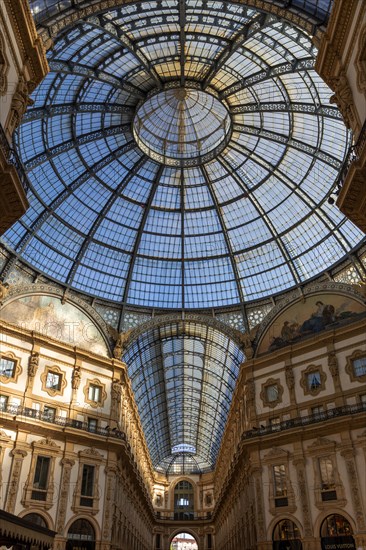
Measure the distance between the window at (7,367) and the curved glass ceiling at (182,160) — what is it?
9321mm

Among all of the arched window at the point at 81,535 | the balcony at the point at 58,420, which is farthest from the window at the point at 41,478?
the arched window at the point at 81,535

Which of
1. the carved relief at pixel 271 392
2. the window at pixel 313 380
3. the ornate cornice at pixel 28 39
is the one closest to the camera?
the ornate cornice at pixel 28 39

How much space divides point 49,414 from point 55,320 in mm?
8256

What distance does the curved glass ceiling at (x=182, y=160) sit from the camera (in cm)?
3347

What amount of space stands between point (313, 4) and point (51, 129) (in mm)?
24565

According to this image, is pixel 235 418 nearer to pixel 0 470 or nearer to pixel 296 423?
pixel 296 423

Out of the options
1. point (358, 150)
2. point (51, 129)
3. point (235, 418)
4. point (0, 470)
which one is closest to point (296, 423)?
point (235, 418)

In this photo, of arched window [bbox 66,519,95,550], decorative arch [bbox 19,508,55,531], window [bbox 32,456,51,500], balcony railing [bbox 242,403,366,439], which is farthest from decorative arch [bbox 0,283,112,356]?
balcony railing [bbox 242,403,366,439]

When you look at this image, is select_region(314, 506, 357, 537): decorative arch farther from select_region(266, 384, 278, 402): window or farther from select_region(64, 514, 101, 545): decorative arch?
select_region(64, 514, 101, 545): decorative arch

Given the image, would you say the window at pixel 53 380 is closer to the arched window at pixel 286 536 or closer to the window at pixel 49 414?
the window at pixel 49 414

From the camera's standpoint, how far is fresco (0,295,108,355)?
3731cm

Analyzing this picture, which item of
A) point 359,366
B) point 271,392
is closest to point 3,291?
point 271,392

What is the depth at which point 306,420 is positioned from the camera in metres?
34.8

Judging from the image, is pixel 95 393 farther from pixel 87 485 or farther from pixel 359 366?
pixel 359 366
